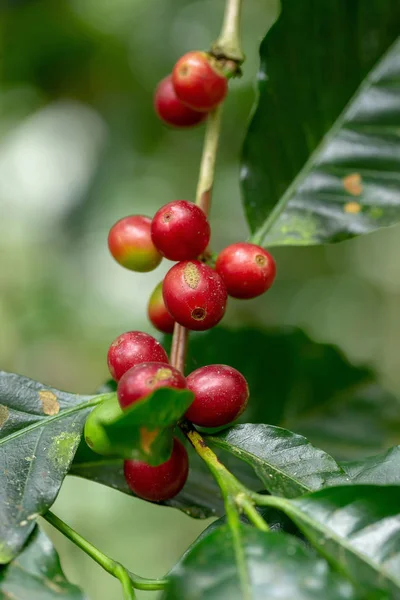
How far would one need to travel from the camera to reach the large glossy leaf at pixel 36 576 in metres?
0.77

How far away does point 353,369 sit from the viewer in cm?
171

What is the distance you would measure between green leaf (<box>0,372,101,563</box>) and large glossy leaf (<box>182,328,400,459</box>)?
1.80 feet

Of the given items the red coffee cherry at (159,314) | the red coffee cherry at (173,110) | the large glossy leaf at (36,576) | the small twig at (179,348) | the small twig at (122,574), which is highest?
the red coffee cherry at (173,110)

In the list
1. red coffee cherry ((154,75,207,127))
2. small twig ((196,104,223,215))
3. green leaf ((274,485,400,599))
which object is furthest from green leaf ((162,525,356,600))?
red coffee cherry ((154,75,207,127))

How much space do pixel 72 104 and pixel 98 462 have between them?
2481 millimetres

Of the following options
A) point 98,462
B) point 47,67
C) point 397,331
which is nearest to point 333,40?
point 98,462

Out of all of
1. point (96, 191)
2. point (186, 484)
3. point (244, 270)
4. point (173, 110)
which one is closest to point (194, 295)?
point (244, 270)

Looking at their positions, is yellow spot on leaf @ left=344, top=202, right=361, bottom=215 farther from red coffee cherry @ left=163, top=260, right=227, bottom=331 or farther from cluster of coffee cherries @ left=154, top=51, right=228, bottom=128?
red coffee cherry @ left=163, top=260, right=227, bottom=331

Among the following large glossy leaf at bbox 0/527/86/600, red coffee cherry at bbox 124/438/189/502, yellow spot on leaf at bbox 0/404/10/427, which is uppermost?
yellow spot on leaf at bbox 0/404/10/427

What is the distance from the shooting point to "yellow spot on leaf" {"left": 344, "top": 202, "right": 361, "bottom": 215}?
4.17 feet

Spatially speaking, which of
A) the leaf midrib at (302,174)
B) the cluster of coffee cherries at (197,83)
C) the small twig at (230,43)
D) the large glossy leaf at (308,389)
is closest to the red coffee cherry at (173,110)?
the cluster of coffee cherries at (197,83)

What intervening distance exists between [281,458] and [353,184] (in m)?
0.62

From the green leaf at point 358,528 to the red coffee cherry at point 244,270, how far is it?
0.36 meters

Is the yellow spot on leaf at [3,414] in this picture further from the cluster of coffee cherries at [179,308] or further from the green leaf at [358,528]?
the green leaf at [358,528]
